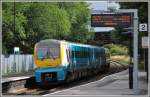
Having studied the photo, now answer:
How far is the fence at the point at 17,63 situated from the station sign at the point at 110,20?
74.1 feet

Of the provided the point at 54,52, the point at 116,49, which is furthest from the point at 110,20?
the point at 116,49

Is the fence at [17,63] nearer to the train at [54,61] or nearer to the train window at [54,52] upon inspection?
the train at [54,61]

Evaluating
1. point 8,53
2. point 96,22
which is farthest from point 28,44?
point 96,22

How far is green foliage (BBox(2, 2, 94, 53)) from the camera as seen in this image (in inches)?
1951

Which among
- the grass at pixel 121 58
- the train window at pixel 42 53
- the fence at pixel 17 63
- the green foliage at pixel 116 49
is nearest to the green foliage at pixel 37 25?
the fence at pixel 17 63

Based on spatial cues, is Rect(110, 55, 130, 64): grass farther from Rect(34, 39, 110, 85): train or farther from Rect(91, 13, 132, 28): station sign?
Rect(91, 13, 132, 28): station sign

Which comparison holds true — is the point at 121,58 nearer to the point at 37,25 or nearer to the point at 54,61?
the point at 37,25

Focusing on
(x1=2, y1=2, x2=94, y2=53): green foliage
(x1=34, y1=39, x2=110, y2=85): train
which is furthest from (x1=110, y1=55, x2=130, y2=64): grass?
(x1=34, y1=39, x2=110, y2=85): train

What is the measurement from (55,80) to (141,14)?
270 inches

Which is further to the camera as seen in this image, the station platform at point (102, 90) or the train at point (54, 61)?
the train at point (54, 61)

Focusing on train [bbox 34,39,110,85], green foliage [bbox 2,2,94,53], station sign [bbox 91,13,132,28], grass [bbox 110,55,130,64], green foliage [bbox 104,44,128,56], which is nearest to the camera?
station sign [bbox 91,13,132,28]

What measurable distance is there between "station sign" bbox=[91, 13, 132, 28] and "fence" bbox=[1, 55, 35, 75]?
22598 millimetres

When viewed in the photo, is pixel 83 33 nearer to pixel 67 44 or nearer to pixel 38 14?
pixel 38 14

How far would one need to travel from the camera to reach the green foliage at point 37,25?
49.6 m
